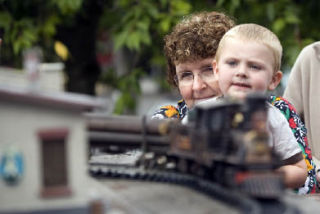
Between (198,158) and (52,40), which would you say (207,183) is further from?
(52,40)

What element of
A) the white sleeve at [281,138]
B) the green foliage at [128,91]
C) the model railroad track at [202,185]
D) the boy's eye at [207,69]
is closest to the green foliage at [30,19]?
the green foliage at [128,91]

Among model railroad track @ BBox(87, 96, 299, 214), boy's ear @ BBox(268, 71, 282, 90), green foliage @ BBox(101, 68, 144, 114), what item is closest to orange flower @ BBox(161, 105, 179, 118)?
boy's ear @ BBox(268, 71, 282, 90)

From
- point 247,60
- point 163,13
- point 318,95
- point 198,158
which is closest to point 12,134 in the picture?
point 198,158

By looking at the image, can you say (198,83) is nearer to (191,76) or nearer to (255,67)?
(191,76)

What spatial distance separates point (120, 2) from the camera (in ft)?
19.0

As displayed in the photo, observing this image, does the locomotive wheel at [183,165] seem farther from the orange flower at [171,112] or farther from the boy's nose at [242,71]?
the orange flower at [171,112]

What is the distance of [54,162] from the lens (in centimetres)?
171

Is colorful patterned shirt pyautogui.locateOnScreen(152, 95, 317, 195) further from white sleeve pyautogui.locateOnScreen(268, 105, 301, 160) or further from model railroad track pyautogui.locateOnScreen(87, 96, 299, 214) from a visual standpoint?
model railroad track pyautogui.locateOnScreen(87, 96, 299, 214)

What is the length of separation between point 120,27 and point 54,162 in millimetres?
4095

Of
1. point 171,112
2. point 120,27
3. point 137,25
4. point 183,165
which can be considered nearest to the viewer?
point 183,165

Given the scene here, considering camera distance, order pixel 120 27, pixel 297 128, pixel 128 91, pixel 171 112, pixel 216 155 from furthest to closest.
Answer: pixel 128 91
pixel 120 27
pixel 171 112
pixel 297 128
pixel 216 155

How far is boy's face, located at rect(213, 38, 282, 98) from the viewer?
255cm

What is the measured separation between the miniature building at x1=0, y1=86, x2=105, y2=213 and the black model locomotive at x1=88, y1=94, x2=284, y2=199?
0.42 metres

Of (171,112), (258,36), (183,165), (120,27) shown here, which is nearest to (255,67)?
(258,36)
